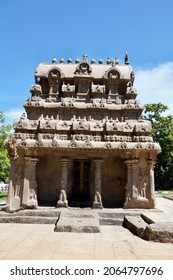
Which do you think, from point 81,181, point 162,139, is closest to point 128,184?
point 81,181

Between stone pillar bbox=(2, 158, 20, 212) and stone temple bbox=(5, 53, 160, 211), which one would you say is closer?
stone pillar bbox=(2, 158, 20, 212)

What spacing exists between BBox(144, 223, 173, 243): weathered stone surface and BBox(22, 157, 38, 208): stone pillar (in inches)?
245

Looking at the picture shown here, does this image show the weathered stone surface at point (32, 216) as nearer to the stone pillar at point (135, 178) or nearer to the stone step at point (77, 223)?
the stone step at point (77, 223)

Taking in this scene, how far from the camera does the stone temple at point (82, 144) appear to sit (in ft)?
39.8

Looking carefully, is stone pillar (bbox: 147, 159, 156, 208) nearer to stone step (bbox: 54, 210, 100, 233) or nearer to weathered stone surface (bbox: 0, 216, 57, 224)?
stone step (bbox: 54, 210, 100, 233)

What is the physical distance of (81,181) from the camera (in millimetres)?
13727

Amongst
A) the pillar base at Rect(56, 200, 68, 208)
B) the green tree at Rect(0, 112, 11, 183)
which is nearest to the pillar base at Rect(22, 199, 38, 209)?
the pillar base at Rect(56, 200, 68, 208)

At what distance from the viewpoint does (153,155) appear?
12211 mm

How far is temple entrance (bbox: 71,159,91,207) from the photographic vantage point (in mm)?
13680

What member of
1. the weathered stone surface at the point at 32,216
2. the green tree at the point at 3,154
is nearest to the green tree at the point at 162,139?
the green tree at the point at 3,154

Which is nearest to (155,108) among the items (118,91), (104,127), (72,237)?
(118,91)

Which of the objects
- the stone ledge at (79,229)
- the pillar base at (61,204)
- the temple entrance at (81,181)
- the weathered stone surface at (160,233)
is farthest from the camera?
the temple entrance at (81,181)

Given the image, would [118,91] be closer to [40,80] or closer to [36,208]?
[40,80]

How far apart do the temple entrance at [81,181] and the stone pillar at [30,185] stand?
96.7 inches
